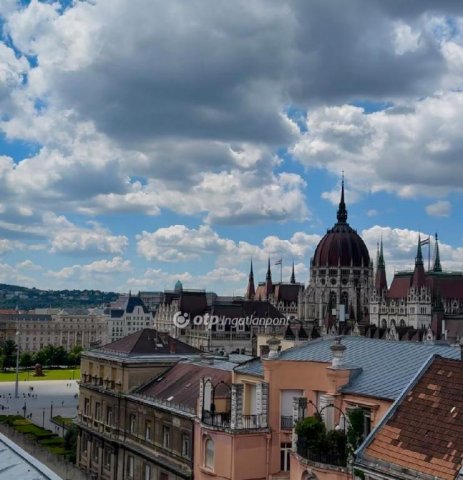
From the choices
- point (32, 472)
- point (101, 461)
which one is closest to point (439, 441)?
point (32, 472)

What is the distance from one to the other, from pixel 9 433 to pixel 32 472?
34484 mm

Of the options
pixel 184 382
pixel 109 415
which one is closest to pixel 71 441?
pixel 109 415

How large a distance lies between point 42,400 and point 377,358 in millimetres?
90390

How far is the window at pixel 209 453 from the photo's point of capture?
31344mm

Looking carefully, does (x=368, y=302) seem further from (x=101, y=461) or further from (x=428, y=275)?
(x=101, y=461)

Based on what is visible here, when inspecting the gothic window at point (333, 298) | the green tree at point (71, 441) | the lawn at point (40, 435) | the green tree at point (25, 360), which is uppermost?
the gothic window at point (333, 298)

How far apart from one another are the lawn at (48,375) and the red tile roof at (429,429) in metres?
130

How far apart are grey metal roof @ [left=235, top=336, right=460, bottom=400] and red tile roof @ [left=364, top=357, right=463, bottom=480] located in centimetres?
168

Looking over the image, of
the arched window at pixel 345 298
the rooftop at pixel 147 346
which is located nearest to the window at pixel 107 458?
the rooftop at pixel 147 346

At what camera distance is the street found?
91625 millimetres

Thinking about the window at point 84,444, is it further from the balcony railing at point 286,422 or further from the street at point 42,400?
the balcony railing at point 286,422

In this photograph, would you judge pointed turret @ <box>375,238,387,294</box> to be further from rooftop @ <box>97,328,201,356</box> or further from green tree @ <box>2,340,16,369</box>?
rooftop @ <box>97,328,201,356</box>

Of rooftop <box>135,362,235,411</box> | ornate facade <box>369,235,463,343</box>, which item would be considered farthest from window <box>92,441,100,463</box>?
ornate facade <box>369,235,463,343</box>

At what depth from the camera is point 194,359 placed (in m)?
47.4
